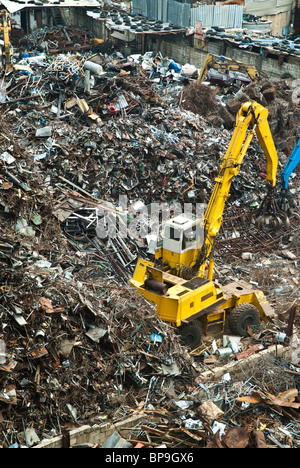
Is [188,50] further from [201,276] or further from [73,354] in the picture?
[73,354]

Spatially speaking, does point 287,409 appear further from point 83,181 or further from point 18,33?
point 18,33

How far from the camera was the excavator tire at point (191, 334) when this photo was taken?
1188cm

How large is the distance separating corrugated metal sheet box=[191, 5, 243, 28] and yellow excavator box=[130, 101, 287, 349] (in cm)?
2029

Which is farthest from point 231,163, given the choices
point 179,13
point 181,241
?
point 179,13

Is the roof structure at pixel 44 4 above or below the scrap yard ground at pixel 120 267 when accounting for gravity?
above

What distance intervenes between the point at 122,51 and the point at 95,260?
1769cm

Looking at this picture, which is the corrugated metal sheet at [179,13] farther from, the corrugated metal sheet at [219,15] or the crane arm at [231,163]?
the crane arm at [231,163]

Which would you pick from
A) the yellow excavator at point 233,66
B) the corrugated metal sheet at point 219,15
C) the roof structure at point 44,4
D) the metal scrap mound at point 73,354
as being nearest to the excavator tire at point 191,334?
the metal scrap mound at point 73,354

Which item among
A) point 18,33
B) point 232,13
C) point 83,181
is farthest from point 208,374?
point 232,13

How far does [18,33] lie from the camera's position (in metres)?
28.8

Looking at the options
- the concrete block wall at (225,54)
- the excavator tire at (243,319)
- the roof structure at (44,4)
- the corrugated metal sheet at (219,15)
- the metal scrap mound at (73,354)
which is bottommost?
the excavator tire at (243,319)

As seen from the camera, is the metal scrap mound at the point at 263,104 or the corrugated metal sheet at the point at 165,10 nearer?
the metal scrap mound at the point at 263,104

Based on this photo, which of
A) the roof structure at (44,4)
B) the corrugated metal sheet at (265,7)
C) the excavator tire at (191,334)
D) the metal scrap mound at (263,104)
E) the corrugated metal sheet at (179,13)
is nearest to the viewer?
the excavator tire at (191,334)

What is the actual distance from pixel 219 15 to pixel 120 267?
22.2 m
